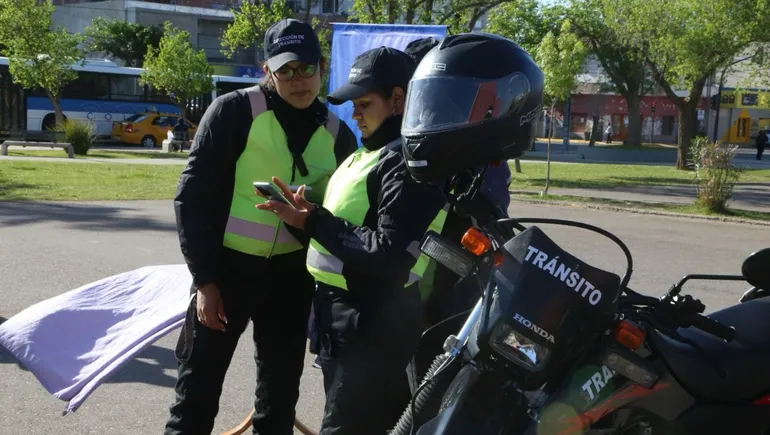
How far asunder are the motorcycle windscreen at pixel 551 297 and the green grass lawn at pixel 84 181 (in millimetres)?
14084

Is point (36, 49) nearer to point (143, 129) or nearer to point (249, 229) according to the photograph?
point (143, 129)

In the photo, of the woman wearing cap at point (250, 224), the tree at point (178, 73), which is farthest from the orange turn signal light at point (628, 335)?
the tree at point (178, 73)

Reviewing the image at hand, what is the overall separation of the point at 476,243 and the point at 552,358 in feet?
1.02

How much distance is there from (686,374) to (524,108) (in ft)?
2.54

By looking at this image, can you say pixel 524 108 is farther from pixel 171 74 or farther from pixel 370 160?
pixel 171 74

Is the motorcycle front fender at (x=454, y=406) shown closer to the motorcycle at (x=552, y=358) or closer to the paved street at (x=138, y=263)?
the motorcycle at (x=552, y=358)

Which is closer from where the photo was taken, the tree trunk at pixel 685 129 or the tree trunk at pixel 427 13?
the tree trunk at pixel 427 13

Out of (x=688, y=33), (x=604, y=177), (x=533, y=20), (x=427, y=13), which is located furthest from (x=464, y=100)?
(x=533, y=20)

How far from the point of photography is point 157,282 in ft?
13.7

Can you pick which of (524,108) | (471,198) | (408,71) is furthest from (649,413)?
(408,71)

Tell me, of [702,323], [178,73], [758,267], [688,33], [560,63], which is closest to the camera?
[702,323]

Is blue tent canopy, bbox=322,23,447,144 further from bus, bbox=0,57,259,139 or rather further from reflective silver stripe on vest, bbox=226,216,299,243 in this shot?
bus, bbox=0,57,259,139

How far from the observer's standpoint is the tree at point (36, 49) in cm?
3416

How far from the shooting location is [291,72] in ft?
10.9
